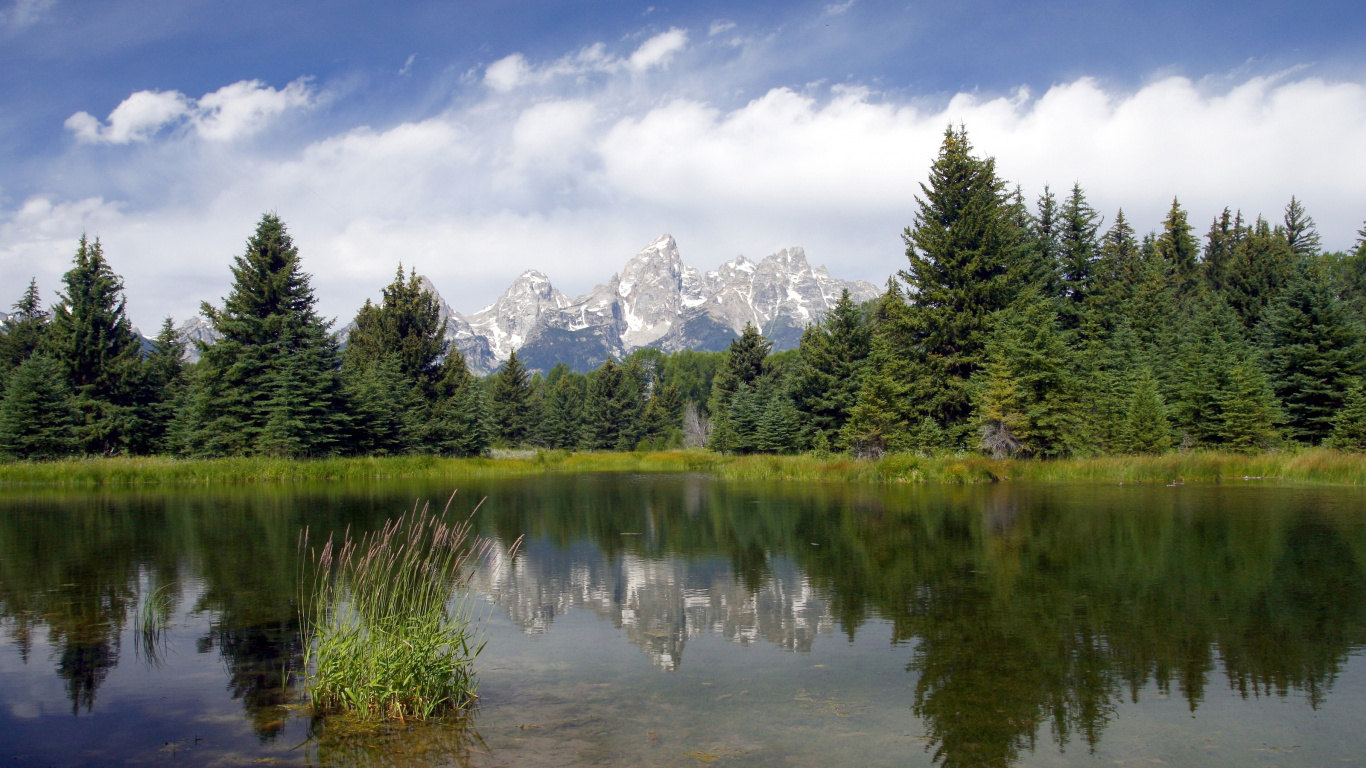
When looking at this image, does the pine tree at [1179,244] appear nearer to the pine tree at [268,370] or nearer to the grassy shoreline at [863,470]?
the grassy shoreline at [863,470]

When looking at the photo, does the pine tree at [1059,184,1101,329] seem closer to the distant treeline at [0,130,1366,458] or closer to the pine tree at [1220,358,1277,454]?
the distant treeline at [0,130,1366,458]

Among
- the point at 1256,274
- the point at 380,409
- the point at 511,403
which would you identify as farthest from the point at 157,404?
the point at 1256,274

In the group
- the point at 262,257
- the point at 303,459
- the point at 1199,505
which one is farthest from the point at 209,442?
the point at 1199,505

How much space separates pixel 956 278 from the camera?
4059 cm

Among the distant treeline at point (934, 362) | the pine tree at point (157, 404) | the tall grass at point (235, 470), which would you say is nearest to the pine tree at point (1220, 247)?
the distant treeline at point (934, 362)

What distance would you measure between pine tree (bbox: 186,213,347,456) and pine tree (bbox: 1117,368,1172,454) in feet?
131

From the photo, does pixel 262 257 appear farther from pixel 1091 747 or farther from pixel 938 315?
pixel 1091 747

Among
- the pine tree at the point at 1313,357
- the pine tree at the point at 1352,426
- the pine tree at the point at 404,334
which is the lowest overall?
the pine tree at the point at 1352,426

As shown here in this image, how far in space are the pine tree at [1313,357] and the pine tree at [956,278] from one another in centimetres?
1251

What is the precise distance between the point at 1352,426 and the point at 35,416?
59.4 metres

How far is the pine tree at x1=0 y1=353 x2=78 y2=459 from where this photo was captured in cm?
3575

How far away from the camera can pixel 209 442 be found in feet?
134

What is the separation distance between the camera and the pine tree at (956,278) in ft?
130

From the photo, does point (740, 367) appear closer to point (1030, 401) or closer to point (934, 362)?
point (934, 362)
